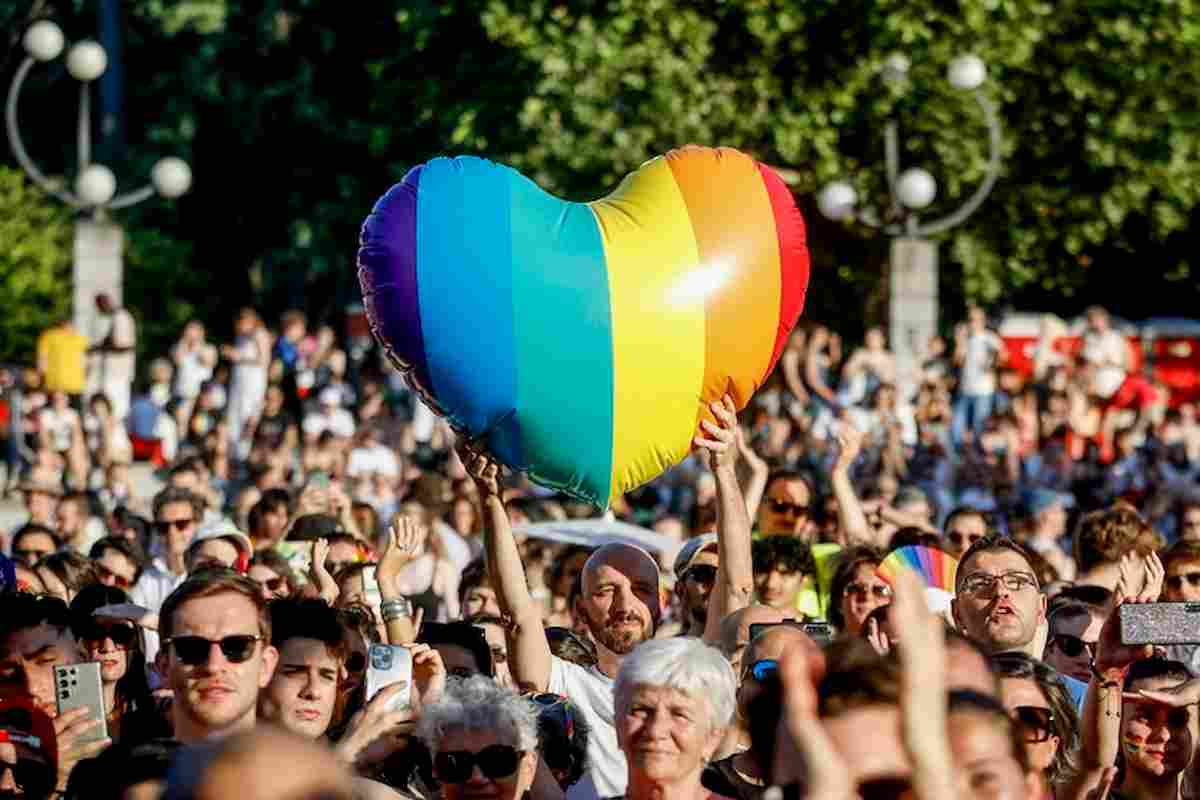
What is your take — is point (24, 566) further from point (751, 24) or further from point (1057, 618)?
point (751, 24)

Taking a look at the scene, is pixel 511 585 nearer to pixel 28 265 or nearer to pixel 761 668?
pixel 761 668

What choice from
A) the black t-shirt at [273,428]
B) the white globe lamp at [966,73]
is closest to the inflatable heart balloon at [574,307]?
the black t-shirt at [273,428]

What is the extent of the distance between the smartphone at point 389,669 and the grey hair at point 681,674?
69 cm

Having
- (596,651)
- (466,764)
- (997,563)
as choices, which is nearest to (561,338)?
(596,651)

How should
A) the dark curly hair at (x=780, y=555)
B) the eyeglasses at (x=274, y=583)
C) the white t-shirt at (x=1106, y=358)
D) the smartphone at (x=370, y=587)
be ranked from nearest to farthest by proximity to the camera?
the smartphone at (x=370, y=587) < the dark curly hair at (x=780, y=555) < the eyeglasses at (x=274, y=583) < the white t-shirt at (x=1106, y=358)

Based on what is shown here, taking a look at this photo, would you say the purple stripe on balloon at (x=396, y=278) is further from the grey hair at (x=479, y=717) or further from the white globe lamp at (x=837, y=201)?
the white globe lamp at (x=837, y=201)

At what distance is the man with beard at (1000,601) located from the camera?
7.60 meters

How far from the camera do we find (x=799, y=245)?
26.8 feet

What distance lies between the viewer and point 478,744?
605cm

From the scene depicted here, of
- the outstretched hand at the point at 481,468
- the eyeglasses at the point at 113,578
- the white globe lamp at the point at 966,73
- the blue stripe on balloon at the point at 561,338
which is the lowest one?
the eyeglasses at the point at 113,578

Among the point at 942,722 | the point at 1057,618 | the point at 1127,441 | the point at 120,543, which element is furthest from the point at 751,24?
the point at 942,722

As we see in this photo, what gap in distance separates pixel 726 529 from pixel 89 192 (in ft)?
52.2

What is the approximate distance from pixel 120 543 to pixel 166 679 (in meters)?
4.90

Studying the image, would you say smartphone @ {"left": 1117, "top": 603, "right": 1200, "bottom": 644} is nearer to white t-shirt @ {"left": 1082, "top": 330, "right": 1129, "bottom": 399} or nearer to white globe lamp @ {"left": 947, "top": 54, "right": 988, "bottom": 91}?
white t-shirt @ {"left": 1082, "top": 330, "right": 1129, "bottom": 399}
